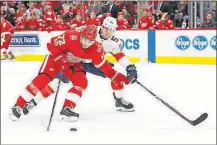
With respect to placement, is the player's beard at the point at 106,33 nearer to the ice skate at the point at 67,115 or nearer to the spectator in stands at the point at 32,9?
the ice skate at the point at 67,115

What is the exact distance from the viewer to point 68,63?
4.86 m

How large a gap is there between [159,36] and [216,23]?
1081mm

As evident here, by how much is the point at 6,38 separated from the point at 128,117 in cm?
701

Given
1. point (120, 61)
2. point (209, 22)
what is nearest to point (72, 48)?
point (120, 61)

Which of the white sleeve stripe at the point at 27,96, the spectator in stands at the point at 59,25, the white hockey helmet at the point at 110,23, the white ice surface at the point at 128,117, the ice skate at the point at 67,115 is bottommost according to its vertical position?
the white ice surface at the point at 128,117

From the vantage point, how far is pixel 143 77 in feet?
27.2

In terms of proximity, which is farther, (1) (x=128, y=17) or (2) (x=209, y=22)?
(1) (x=128, y=17)

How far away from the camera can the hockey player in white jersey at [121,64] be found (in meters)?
4.86

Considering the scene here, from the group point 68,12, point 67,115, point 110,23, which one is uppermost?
point 110,23

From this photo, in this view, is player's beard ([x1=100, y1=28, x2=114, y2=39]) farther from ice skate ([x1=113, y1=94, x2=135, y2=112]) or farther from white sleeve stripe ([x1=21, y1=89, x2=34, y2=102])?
white sleeve stripe ([x1=21, y1=89, x2=34, y2=102])

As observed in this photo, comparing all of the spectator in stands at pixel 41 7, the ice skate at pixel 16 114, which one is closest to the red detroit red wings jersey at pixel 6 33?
the spectator in stands at pixel 41 7

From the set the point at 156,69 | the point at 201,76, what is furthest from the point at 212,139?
the point at 156,69

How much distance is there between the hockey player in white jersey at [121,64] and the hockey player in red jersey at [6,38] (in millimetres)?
6507

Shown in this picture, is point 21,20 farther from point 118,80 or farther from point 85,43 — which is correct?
point 85,43
